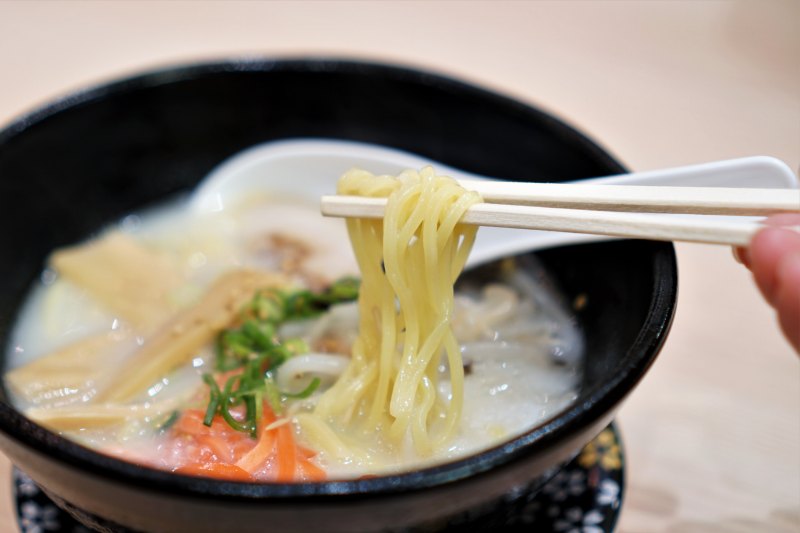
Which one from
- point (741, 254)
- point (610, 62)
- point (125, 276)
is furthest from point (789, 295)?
point (610, 62)

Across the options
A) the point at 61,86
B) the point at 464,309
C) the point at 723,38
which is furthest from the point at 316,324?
the point at 723,38

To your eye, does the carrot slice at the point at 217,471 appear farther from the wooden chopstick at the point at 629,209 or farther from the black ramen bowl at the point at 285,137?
the wooden chopstick at the point at 629,209

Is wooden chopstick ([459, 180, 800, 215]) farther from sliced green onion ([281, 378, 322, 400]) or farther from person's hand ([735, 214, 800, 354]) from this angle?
sliced green onion ([281, 378, 322, 400])

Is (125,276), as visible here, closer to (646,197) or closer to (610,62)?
(646,197)

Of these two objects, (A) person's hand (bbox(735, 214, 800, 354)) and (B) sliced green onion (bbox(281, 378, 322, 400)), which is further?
(B) sliced green onion (bbox(281, 378, 322, 400))

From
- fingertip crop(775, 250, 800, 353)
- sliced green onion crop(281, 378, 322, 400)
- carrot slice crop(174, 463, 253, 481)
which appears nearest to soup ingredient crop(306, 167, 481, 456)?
sliced green onion crop(281, 378, 322, 400)

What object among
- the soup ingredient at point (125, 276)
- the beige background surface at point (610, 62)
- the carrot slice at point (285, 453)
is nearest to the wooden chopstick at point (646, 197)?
the carrot slice at point (285, 453)

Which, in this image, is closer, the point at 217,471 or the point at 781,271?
the point at 781,271
